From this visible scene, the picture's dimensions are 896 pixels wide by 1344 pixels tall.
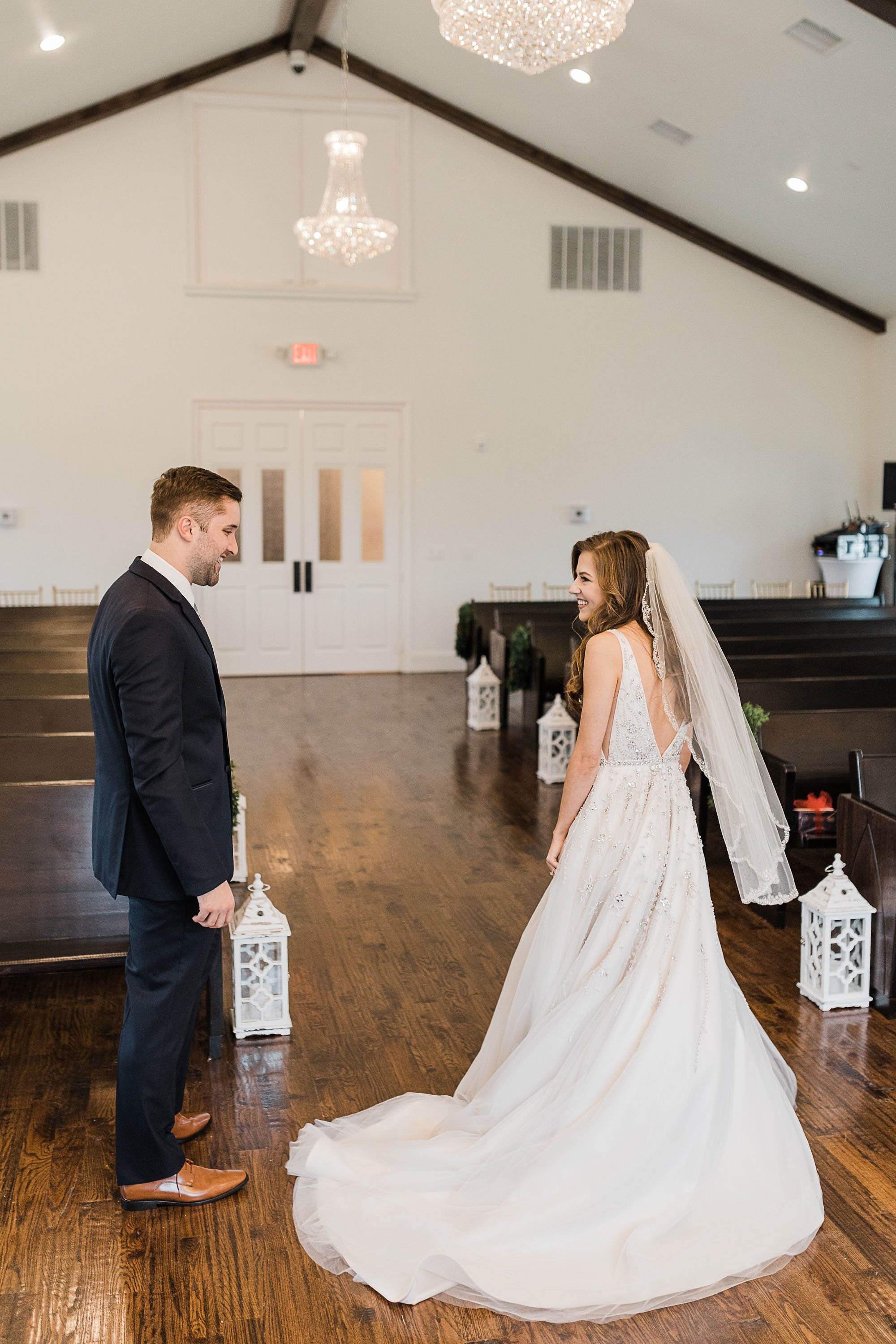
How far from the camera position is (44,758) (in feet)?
14.0

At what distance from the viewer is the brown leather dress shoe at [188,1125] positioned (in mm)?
2935

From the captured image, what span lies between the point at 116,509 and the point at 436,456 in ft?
9.97

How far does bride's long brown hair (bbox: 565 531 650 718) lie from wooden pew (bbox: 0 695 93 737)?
3192 mm

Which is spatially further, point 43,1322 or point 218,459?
point 218,459

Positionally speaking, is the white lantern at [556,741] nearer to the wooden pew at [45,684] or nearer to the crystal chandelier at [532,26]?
the wooden pew at [45,684]

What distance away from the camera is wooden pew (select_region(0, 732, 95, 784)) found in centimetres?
422

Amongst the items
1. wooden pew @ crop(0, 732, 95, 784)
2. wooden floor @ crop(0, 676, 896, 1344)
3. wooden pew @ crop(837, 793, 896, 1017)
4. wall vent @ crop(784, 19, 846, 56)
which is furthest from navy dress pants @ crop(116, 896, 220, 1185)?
wall vent @ crop(784, 19, 846, 56)

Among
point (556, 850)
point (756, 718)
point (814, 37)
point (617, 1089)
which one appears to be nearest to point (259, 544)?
point (814, 37)

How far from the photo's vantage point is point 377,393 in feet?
36.3

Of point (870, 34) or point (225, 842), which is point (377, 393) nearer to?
point (870, 34)

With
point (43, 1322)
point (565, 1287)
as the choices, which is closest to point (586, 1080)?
point (565, 1287)

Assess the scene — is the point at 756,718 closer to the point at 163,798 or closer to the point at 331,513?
the point at 163,798

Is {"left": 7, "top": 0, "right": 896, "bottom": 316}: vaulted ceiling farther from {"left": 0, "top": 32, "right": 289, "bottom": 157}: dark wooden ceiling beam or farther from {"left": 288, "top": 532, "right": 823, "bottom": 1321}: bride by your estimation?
{"left": 288, "top": 532, "right": 823, "bottom": 1321}: bride

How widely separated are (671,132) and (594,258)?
69.9 inches
